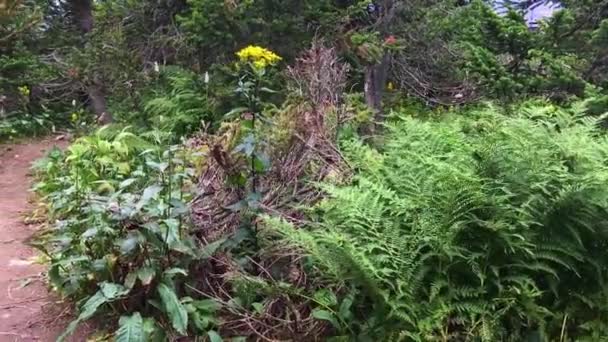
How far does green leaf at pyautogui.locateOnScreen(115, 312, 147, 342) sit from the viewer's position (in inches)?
108

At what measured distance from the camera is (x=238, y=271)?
3066 mm

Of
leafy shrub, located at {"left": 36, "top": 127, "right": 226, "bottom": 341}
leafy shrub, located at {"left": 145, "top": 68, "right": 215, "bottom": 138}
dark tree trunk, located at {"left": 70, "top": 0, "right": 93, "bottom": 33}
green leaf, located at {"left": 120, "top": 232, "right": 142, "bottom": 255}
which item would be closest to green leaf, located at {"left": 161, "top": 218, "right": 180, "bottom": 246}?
leafy shrub, located at {"left": 36, "top": 127, "right": 226, "bottom": 341}

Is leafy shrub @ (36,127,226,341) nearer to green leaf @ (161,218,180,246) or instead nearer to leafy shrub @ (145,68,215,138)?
green leaf @ (161,218,180,246)

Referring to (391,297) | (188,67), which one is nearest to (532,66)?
(391,297)

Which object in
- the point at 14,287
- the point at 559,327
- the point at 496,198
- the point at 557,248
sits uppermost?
the point at 496,198

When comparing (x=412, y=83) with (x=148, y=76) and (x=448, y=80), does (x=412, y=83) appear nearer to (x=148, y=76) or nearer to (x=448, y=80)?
(x=448, y=80)

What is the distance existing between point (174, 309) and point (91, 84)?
6.46 meters

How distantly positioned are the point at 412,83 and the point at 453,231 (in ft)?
15.6

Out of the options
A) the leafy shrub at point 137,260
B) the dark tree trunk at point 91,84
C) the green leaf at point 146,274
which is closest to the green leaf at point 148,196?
the leafy shrub at point 137,260

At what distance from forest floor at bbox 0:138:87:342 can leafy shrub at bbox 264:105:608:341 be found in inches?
52.4

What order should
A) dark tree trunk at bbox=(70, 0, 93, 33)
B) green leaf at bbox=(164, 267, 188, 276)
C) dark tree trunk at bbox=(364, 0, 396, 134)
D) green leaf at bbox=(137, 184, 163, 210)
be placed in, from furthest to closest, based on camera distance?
dark tree trunk at bbox=(70, 0, 93, 33) → dark tree trunk at bbox=(364, 0, 396, 134) → green leaf at bbox=(137, 184, 163, 210) → green leaf at bbox=(164, 267, 188, 276)

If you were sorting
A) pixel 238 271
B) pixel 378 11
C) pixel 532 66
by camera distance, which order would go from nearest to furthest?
pixel 238 271 → pixel 532 66 → pixel 378 11

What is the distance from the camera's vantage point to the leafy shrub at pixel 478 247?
107 inches

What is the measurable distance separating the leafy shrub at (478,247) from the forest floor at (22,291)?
1.33 meters
